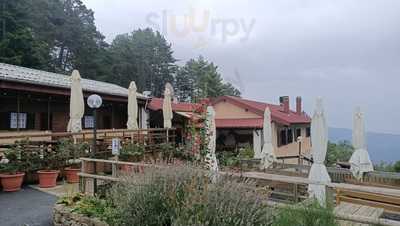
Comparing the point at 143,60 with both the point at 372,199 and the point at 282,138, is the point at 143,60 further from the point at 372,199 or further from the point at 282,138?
the point at 372,199

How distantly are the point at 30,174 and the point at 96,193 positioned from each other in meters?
3.06

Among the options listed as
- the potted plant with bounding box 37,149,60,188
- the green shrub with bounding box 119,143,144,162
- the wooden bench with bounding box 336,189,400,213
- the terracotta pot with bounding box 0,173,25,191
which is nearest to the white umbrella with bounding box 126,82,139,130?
the green shrub with bounding box 119,143,144,162

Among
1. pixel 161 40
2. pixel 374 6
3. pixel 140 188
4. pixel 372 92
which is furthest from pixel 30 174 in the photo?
pixel 161 40

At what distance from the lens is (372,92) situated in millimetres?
16484

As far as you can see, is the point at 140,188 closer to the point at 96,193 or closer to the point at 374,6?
the point at 96,193

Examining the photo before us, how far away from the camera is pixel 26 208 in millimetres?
6250

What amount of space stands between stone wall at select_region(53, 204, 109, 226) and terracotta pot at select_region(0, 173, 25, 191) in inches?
101

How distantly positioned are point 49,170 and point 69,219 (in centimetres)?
334

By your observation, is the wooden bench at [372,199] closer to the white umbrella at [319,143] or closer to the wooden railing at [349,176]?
the white umbrella at [319,143]

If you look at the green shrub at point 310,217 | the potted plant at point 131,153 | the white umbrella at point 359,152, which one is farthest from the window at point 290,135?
the green shrub at point 310,217

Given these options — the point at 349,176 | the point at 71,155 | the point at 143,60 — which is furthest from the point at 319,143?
the point at 143,60

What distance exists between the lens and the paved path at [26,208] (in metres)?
5.56

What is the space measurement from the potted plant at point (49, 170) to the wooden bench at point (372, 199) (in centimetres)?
661

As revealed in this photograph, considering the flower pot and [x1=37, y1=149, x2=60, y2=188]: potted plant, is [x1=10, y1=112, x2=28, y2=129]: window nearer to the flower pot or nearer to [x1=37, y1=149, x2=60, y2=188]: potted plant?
[x1=37, y1=149, x2=60, y2=188]: potted plant
